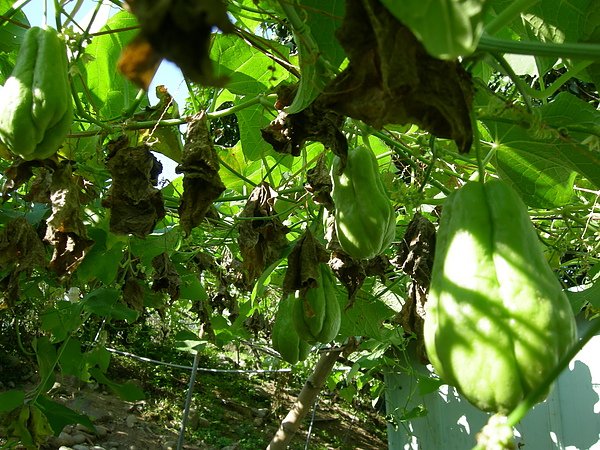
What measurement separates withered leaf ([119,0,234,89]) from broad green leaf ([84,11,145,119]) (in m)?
1.58

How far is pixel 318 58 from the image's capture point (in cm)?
106

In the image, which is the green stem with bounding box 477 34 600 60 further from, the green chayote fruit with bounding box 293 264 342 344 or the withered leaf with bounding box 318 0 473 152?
the green chayote fruit with bounding box 293 264 342 344

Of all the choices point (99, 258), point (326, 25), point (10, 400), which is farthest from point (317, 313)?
point (10, 400)

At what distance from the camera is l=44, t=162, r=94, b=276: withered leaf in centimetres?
162

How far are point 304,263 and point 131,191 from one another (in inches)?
18.6

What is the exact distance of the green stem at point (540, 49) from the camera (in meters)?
0.77

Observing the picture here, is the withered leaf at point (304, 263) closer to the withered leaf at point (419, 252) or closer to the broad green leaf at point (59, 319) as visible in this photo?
the withered leaf at point (419, 252)

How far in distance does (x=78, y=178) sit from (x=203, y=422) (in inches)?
252

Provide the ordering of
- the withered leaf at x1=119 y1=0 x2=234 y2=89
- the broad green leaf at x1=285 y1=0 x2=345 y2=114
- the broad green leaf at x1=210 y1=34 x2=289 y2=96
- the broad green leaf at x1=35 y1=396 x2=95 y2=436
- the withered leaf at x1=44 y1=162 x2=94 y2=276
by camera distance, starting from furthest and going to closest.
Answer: the broad green leaf at x1=35 y1=396 x2=95 y2=436 < the broad green leaf at x1=210 y1=34 x2=289 y2=96 < the withered leaf at x1=44 y1=162 x2=94 y2=276 < the broad green leaf at x1=285 y1=0 x2=345 y2=114 < the withered leaf at x1=119 y1=0 x2=234 y2=89

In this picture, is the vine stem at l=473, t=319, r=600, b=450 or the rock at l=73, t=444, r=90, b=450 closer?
the vine stem at l=473, t=319, r=600, b=450

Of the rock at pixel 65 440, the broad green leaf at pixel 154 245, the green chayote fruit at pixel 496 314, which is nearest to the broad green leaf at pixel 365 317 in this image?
the broad green leaf at pixel 154 245

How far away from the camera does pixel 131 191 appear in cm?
150

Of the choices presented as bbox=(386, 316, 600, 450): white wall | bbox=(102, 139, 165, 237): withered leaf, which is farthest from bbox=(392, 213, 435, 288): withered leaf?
bbox=(386, 316, 600, 450): white wall

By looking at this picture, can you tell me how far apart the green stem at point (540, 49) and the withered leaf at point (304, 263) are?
95 cm
